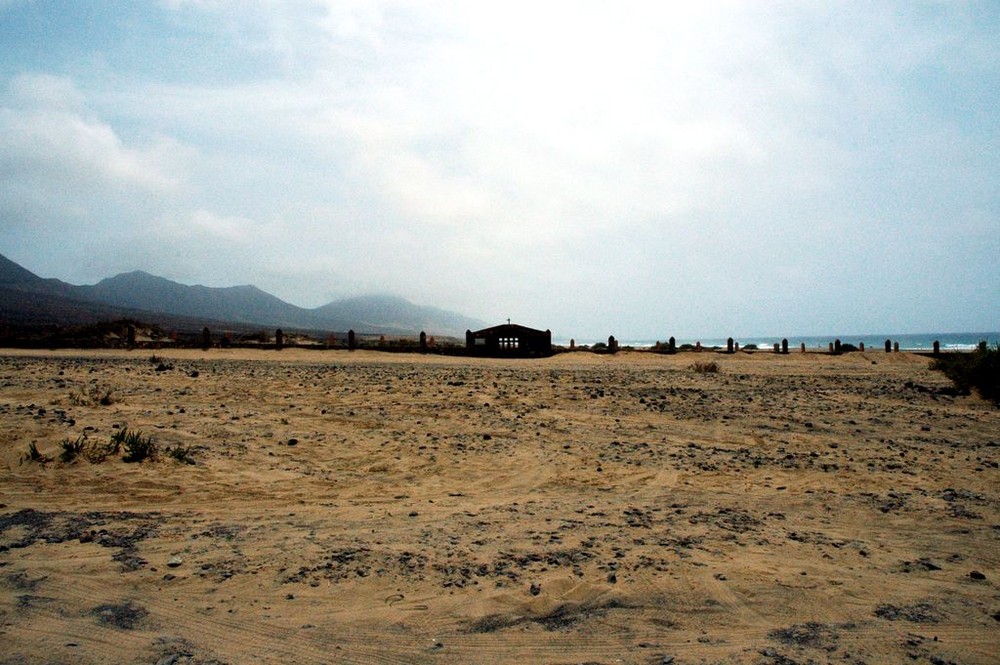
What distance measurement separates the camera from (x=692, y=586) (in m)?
4.59

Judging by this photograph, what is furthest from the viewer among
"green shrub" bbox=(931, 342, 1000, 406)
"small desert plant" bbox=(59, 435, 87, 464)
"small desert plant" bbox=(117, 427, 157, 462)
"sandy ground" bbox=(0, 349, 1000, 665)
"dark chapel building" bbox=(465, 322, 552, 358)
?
"dark chapel building" bbox=(465, 322, 552, 358)

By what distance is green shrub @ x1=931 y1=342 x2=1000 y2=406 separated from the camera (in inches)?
609

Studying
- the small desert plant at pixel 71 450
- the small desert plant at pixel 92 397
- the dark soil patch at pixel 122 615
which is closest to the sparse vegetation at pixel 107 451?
the small desert plant at pixel 71 450

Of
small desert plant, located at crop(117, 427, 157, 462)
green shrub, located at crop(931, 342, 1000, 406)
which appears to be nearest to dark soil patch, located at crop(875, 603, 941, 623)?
small desert plant, located at crop(117, 427, 157, 462)

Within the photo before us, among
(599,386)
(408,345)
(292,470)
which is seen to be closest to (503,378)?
(599,386)

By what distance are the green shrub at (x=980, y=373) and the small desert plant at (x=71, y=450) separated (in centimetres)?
1833

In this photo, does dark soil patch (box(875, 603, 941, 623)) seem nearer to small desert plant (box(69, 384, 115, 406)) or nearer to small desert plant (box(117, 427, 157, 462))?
small desert plant (box(117, 427, 157, 462))

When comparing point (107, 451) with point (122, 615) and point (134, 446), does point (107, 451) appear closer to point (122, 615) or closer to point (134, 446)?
point (134, 446)

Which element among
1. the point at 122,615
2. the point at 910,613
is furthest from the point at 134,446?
the point at 910,613

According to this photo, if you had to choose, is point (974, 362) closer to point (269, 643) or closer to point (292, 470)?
point (292, 470)

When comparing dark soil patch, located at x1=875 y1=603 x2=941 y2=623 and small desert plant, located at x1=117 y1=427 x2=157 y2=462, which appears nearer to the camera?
dark soil patch, located at x1=875 y1=603 x2=941 y2=623

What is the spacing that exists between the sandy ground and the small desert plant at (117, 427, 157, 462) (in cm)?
14

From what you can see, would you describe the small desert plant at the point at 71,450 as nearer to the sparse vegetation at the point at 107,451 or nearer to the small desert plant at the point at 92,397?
the sparse vegetation at the point at 107,451

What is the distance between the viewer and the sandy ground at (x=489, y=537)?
152 inches
